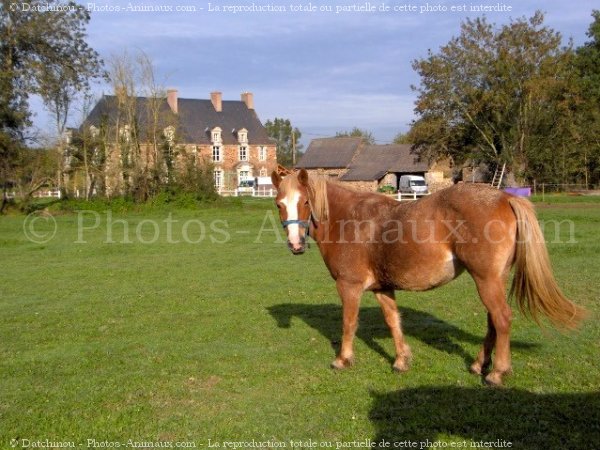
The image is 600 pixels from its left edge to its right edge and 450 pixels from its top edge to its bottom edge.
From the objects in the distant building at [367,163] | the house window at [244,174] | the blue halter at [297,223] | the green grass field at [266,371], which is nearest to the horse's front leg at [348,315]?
the green grass field at [266,371]

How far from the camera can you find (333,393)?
591 cm

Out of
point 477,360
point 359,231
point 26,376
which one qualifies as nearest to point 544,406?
point 477,360

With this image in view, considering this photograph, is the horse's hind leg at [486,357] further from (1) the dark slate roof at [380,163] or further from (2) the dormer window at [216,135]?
(2) the dormer window at [216,135]

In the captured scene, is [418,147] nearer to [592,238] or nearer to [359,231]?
[592,238]

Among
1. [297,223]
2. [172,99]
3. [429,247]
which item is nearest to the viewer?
[429,247]

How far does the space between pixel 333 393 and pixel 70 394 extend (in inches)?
107

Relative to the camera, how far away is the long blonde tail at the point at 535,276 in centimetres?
579

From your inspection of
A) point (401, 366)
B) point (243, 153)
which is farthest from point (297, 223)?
point (243, 153)

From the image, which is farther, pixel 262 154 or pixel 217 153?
pixel 262 154

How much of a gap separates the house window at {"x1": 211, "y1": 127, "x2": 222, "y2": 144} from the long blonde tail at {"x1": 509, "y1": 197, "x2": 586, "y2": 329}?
7701 centimetres

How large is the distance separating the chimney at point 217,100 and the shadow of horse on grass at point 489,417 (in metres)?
80.8

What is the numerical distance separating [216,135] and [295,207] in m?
76.3

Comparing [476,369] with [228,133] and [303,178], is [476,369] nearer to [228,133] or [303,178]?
[303,178]

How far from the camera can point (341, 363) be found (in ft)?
21.9
